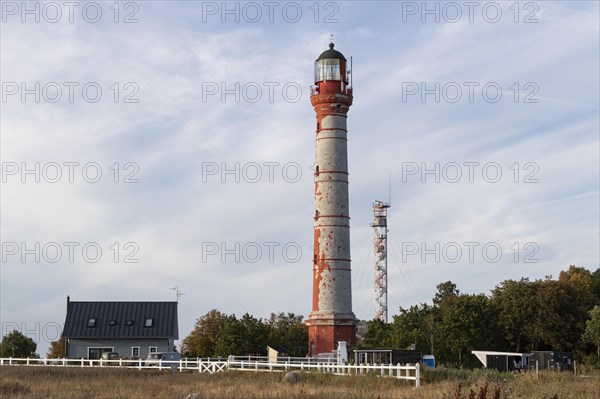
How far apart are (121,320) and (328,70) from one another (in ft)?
87.5

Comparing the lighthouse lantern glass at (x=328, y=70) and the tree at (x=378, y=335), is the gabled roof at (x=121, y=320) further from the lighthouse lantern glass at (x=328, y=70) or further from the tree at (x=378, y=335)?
the lighthouse lantern glass at (x=328, y=70)

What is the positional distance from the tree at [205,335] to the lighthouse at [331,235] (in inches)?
868

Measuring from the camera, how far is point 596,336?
6162 cm

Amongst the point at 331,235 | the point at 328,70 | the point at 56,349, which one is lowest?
the point at 56,349

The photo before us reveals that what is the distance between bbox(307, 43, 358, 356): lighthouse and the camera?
59781 millimetres

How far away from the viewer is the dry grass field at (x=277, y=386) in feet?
87.7

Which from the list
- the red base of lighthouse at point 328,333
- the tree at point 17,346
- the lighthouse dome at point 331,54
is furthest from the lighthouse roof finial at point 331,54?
the tree at point 17,346

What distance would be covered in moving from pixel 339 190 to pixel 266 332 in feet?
62.7

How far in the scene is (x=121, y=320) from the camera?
6819cm

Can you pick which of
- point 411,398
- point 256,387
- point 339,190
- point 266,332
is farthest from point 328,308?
point 411,398

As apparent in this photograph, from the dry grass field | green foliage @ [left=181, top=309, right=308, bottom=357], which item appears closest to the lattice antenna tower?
green foliage @ [left=181, top=309, right=308, bottom=357]

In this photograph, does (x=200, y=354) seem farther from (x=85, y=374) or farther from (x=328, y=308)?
(x=85, y=374)

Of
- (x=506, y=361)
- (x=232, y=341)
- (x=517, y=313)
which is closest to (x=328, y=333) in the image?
(x=506, y=361)

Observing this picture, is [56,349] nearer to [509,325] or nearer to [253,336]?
[253,336]
